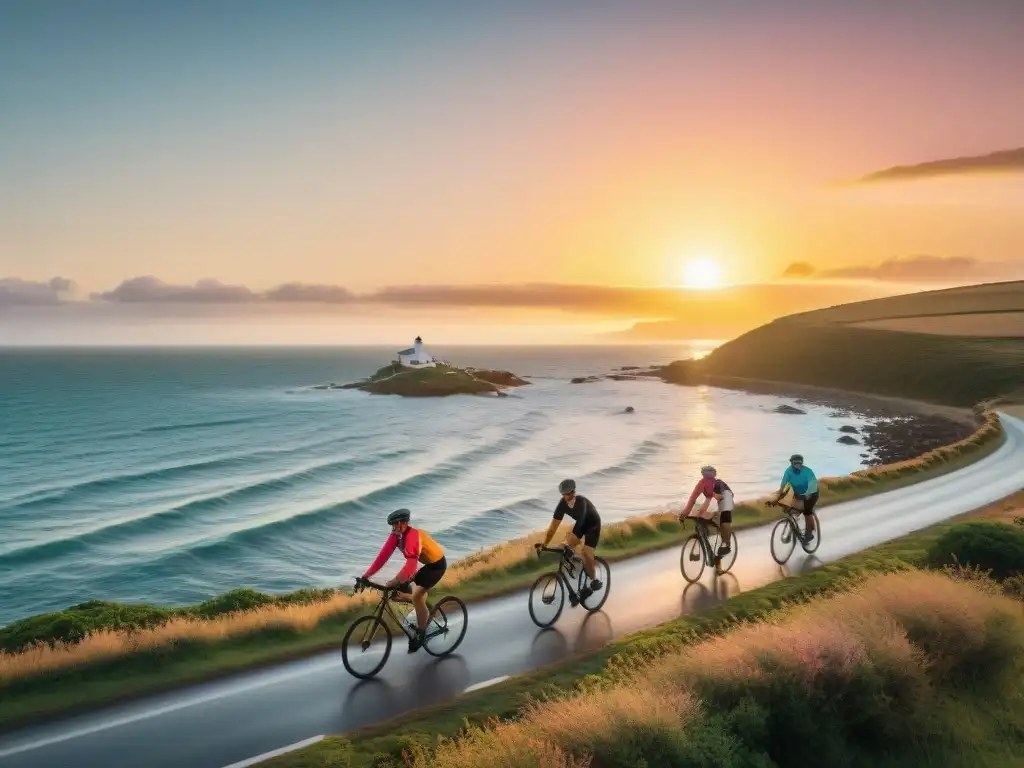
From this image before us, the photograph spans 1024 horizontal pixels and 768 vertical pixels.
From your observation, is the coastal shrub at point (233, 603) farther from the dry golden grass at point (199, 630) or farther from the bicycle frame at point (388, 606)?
the bicycle frame at point (388, 606)

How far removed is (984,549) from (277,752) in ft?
55.7

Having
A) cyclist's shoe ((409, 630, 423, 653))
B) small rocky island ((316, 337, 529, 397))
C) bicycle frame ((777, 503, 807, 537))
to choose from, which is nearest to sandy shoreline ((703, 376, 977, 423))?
small rocky island ((316, 337, 529, 397))

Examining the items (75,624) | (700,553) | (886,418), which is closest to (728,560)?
(700,553)

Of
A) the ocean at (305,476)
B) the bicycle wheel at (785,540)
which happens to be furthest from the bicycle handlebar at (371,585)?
the ocean at (305,476)

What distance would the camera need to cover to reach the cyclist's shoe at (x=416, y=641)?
13500mm

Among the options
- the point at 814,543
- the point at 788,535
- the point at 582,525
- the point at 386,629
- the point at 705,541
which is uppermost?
the point at 582,525

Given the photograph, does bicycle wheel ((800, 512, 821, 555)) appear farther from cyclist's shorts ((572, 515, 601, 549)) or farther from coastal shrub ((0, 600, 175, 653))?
coastal shrub ((0, 600, 175, 653))

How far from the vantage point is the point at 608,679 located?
12.3 meters

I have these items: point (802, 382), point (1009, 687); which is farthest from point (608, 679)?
point (802, 382)

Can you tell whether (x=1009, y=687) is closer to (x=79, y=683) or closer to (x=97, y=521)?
(x=79, y=683)

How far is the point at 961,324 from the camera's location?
540 feet

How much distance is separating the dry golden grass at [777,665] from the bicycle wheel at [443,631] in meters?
2.61

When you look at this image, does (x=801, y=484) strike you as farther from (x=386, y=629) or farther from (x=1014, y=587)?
(x=386, y=629)

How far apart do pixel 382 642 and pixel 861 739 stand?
850 cm
